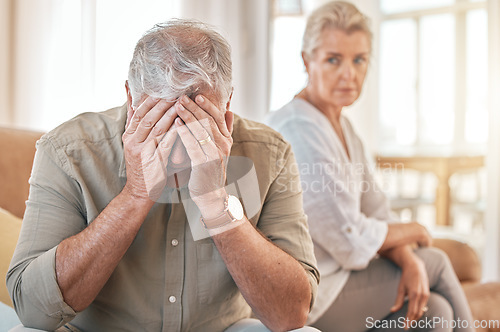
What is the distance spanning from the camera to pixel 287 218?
97 centimetres

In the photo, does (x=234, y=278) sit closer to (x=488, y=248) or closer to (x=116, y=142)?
(x=116, y=142)

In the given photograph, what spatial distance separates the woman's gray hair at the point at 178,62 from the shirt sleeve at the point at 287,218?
22 centimetres

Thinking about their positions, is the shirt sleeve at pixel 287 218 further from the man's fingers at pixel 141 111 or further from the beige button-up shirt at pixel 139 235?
the man's fingers at pixel 141 111

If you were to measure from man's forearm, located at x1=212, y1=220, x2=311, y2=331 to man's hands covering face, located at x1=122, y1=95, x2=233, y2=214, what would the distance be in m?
0.07

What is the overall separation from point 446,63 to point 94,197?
390 centimetres

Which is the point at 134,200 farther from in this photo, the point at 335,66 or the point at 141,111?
the point at 335,66

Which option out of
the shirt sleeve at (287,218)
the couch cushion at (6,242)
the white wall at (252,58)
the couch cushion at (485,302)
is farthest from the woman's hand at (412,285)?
the white wall at (252,58)

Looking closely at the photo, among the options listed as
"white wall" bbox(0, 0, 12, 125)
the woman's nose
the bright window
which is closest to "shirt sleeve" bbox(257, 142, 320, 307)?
the woman's nose

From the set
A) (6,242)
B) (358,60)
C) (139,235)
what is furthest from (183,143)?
(358,60)

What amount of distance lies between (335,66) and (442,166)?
8.53 feet

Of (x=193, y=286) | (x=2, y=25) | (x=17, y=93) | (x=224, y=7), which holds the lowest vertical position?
(x=193, y=286)

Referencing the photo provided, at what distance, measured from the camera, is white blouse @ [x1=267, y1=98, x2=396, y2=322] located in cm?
135

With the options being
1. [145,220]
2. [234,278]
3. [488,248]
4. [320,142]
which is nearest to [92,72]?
[320,142]

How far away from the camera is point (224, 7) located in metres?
2.48
